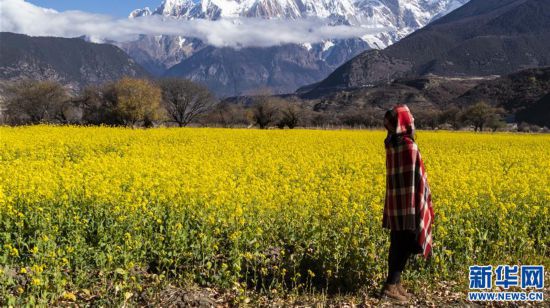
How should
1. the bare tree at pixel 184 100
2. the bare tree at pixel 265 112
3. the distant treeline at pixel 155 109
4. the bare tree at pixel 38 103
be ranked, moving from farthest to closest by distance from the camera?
the bare tree at pixel 184 100, the bare tree at pixel 38 103, the bare tree at pixel 265 112, the distant treeline at pixel 155 109

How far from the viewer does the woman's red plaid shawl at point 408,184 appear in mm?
5371

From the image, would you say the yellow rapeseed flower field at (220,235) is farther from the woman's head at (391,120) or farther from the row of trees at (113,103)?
the row of trees at (113,103)

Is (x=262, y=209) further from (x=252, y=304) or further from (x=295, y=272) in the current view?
(x=252, y=304)

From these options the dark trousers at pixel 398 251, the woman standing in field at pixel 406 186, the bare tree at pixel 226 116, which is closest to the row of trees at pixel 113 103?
the bare tree at pixel 226 116

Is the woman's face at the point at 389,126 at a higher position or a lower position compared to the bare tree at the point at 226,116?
lower

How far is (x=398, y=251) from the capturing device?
5715mm

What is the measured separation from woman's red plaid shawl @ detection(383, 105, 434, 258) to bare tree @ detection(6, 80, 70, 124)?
63.6 m

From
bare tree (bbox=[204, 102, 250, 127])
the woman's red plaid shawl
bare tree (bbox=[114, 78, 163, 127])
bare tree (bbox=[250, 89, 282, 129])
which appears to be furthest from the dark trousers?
bare tree (bbox=[204, 102, 250, 127])

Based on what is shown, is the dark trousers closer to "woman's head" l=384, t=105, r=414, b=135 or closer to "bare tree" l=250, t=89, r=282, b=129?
"woman's head" l=384, t=105, r=414, b=135

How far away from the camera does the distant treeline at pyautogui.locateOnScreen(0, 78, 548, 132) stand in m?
55.2

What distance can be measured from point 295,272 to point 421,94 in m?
142

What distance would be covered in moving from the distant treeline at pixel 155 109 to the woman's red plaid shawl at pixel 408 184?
46.8 meters

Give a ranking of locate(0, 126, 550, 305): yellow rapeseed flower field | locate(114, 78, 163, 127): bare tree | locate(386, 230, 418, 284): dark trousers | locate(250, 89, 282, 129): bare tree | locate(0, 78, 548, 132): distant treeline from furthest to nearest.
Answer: locate(250, 89, 282, 129): bare tree → locate(0, 78, 548, 132): distant treeline → locate(114, 78, 163, 127): bare tree → locate(0, 126, 550, 305): yellow rapeseed flower field → locate(386, 230, 418, 284): dark trousers

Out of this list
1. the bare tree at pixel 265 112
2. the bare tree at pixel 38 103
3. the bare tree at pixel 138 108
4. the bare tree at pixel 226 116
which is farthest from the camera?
the bare tree at pixel 226 116
